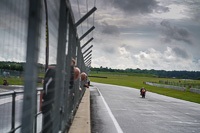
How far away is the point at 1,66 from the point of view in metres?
1.81

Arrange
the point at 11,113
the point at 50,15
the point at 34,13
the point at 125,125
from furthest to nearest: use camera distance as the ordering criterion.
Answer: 1. the point at 125,125
2. the point at 11,113
3. the point at 50,15
4. the point at 34,13

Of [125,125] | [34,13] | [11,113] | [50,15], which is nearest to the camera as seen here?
[34,13]

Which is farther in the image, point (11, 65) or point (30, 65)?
point (11, 65)

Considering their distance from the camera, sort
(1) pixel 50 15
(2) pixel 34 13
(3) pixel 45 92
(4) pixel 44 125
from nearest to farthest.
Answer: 1. (2) pixel 34 13
2. (1) pixel 50 15
3. (4) pixel 44 125
4. (3) pixel 45 92

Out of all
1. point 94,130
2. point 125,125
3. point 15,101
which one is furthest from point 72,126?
point 125,125

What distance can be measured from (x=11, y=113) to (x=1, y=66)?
291 centimetres

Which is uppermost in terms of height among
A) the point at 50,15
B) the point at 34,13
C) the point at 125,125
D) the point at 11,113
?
the point at 50,15

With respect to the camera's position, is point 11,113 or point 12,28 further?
point 11,113

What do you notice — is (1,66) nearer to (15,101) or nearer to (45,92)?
(45,92)

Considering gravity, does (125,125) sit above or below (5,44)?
below

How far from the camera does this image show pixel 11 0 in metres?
1.62

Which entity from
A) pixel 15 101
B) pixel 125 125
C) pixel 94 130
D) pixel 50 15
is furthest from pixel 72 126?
pixel 50 15

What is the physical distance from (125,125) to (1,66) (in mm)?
8091

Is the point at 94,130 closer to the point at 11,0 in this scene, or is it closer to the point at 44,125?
the point at 44,125
